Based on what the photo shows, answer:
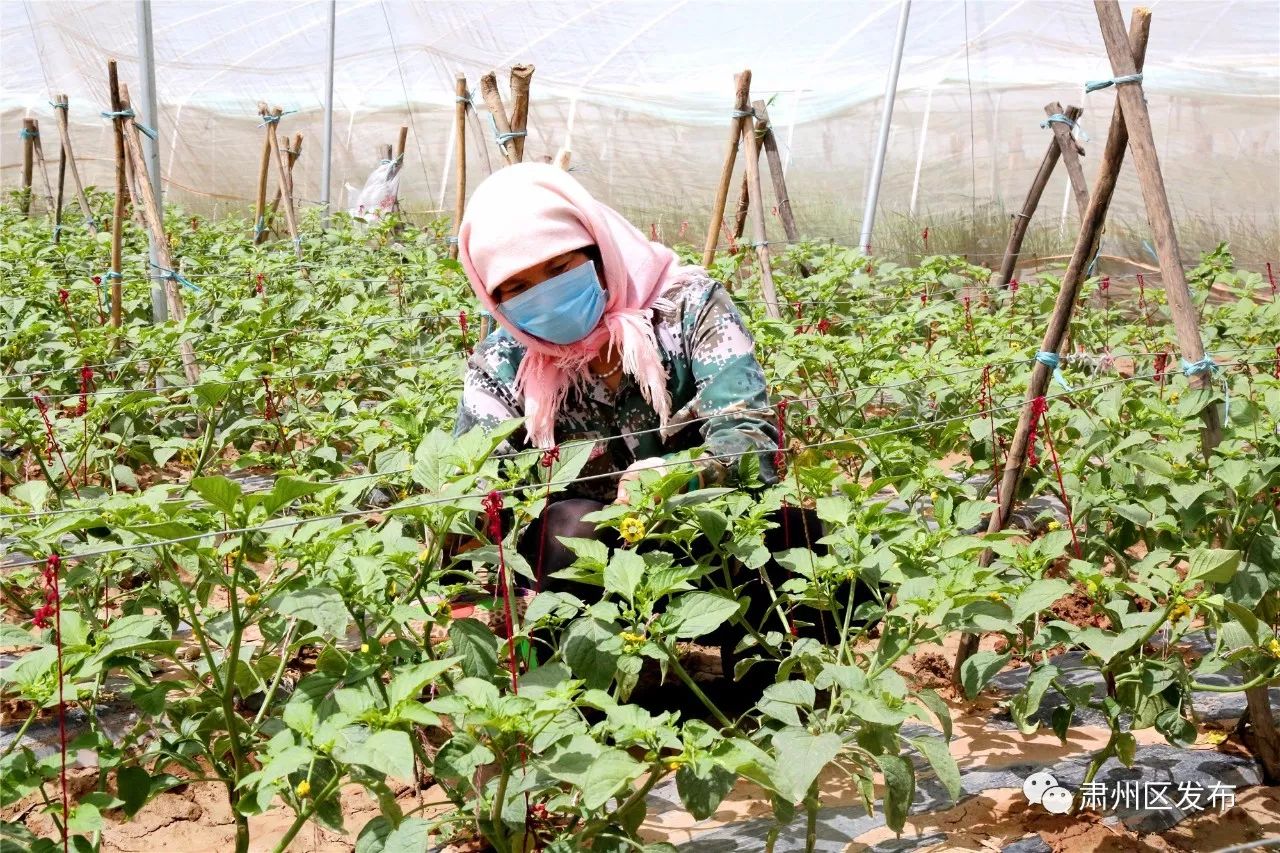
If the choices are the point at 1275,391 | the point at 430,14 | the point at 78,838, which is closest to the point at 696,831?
the point at 78,838

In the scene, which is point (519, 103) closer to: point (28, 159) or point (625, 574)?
point (625, 574)

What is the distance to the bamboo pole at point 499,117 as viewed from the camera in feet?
12.3

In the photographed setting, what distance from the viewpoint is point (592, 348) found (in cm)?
262

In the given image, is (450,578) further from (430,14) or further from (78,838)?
(430,14)

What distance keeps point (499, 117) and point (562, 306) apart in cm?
150

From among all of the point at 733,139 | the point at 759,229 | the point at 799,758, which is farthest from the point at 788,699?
the point at 733,139

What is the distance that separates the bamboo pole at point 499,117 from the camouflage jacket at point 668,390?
3.79ft

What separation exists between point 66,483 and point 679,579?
2.02 meters

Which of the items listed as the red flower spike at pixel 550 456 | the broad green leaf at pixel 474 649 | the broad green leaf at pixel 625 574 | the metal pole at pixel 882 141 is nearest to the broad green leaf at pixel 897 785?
the broad green leaf at pixel 625 574

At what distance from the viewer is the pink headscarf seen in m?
2.52

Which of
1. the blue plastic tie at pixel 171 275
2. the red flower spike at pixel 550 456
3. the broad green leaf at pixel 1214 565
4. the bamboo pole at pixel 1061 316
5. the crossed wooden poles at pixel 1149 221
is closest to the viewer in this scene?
the broad green leaf at pixel 1214 565

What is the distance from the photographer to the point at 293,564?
320 cm

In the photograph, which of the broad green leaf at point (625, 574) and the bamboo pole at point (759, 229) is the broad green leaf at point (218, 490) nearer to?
the broad green leaf at point (625, 574)

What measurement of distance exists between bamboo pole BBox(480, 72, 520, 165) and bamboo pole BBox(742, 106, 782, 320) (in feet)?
3.25
